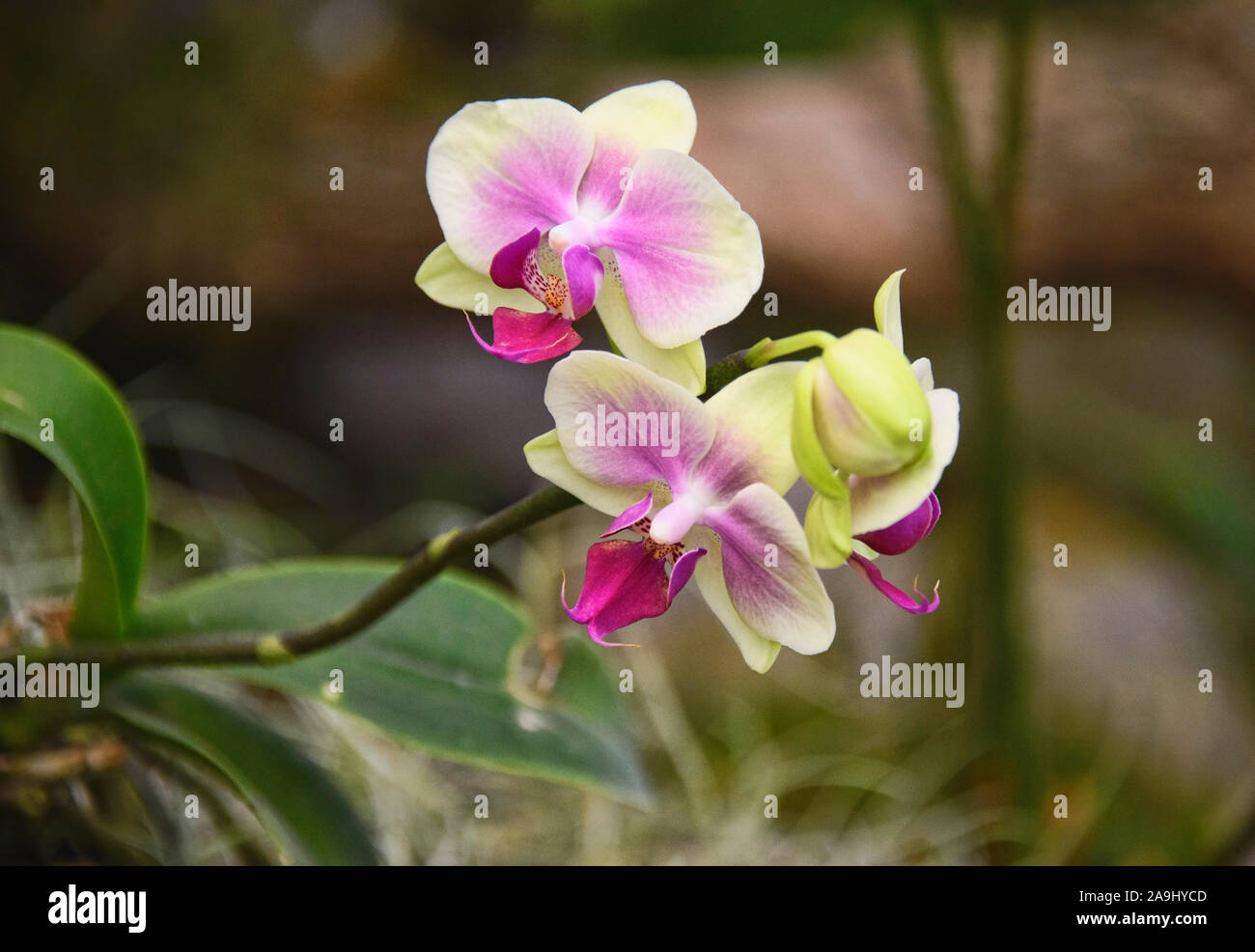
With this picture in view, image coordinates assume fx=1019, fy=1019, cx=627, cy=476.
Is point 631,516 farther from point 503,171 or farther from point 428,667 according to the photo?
point 428,667

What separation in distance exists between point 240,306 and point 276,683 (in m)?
0.76

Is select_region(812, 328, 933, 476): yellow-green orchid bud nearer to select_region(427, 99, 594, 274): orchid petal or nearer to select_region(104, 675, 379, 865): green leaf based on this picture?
select_region(427, 99, 594, 274): orchid petal

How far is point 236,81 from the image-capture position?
114 centimetres

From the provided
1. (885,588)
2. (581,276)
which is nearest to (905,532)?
(885,588)

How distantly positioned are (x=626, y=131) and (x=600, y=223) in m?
0.03

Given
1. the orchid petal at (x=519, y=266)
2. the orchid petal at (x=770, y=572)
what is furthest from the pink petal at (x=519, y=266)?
the orchid petal at (x=770, y=572)

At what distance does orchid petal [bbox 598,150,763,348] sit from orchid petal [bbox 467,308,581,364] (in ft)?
0.08

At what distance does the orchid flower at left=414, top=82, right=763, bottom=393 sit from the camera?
1.12 ft

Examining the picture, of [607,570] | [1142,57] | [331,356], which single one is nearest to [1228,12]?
[1142,57]

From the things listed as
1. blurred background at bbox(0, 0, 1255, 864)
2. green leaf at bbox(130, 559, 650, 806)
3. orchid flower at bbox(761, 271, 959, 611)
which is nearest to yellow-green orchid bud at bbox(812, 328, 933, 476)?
orchid flower at bbox(761, 271, 959, 611)

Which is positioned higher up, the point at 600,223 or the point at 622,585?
the point at 600,223

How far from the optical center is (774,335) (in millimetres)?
1267

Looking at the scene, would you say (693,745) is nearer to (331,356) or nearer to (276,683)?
(276,683)

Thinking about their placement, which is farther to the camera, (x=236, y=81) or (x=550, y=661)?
(x=236, y=81)
